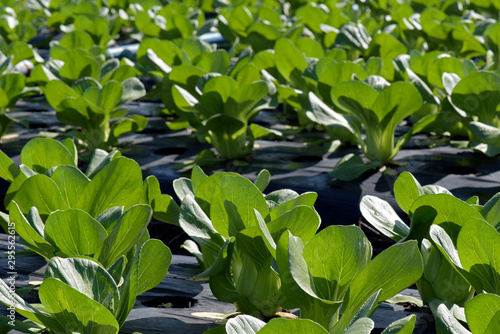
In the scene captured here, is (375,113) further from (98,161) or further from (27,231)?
(27,231)

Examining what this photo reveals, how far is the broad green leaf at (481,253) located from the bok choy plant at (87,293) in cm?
42

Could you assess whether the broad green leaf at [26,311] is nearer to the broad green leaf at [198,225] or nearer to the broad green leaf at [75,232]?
the broad green leaf at [75,232]

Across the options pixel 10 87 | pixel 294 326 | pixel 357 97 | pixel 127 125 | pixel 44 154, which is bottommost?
pixel 127 125

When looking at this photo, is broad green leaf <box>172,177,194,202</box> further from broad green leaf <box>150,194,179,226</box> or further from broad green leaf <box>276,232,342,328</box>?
broad green leaf <box>276,232,342,328</box>

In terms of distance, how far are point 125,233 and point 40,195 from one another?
218 millimetres

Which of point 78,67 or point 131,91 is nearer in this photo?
point 131,91

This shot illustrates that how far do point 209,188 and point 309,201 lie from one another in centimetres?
18

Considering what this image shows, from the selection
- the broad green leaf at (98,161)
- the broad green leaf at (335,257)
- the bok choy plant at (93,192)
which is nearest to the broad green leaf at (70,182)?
the bok choy plant at (93,192)

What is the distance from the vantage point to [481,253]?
846mm

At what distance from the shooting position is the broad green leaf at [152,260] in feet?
2.89

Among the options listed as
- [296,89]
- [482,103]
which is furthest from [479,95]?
[296,89]

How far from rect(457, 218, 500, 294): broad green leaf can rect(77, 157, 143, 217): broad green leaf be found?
552 millimetres

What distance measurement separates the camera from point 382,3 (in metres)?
3.85

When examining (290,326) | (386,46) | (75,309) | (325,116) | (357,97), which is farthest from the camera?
(386,46)
